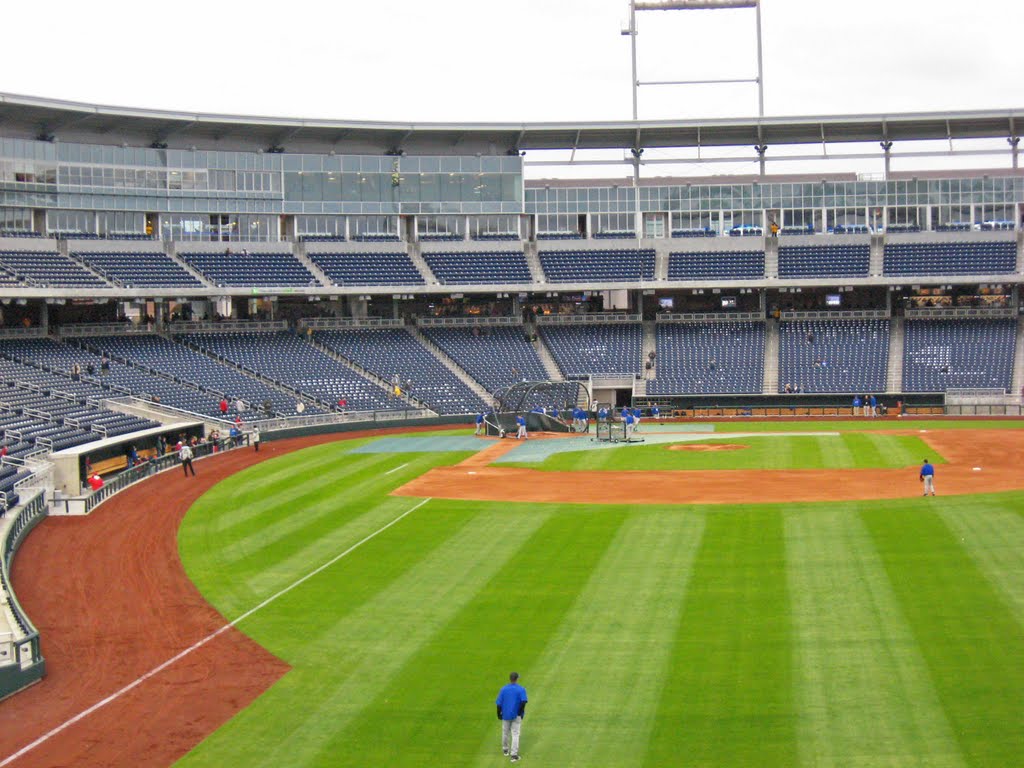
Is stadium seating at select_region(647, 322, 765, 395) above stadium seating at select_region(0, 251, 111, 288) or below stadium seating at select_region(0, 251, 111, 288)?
below

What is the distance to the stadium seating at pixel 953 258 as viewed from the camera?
2817 inches

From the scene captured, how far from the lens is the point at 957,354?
68.2m

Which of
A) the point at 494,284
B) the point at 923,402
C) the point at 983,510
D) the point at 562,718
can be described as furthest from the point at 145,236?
the point at 562,718

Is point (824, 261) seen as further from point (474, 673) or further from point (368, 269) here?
point (474, 673)

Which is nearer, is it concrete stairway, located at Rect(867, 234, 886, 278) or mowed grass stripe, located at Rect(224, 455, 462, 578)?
mowed grass stripe, located at Rect(224, 455, 462, 578)

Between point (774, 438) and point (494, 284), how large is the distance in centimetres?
2623

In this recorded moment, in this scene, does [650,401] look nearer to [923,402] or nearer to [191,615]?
[923,402]

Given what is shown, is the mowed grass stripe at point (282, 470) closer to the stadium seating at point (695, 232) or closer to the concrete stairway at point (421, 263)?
the concrete stairway at point (421, 263)

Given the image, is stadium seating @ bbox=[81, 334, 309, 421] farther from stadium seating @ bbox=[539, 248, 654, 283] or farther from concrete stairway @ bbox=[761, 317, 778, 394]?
concrete stairway @ bbox=[761, 317, 778, 394]

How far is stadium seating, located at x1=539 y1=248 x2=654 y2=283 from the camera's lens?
73.9 meters

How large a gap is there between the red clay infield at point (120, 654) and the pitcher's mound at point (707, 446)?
2385cm

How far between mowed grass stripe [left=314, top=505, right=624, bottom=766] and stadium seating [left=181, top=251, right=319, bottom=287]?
4457 cm

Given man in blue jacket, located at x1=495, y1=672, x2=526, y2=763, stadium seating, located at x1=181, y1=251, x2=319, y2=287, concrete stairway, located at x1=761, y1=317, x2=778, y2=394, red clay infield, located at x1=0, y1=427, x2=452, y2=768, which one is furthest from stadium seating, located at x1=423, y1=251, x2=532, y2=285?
man in blue jacket, located at x1=495, y1=672, x2=526, y2=763

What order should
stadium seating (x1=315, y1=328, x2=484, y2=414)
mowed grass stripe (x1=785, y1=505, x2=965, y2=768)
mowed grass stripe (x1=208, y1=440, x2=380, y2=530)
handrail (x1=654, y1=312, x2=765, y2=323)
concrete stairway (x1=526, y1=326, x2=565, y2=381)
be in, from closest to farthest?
mowed grass stripe (x1=785, y1=505, x2=965, y2=768), mowed grass stripe (x1=208, y1=440, x2=380, y2=530), stadium seating (x1=315, y1=328, x2=484, y2=414), concrete stairway (x1=526, y1=326, x2=565, y2=381), handrail (x1=654, y1=312, x2=765, y2=323)
